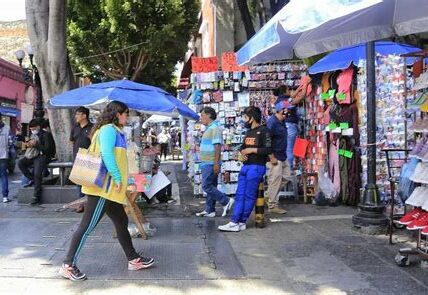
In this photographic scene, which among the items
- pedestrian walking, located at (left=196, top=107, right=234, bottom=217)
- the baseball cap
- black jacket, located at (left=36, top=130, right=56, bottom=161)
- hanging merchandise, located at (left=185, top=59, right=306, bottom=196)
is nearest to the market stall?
pedestrian walking, located at (left=196, top=107, right=234, bottom=217)

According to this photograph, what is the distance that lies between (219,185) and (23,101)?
25487mm

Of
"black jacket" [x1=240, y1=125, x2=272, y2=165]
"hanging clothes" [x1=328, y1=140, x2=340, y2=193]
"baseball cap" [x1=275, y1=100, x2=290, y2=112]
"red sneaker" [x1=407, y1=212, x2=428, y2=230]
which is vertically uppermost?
"baseball cap" [x1=275, y1=100, x2=290, y2=112]

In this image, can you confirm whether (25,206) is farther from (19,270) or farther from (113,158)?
(113,158)

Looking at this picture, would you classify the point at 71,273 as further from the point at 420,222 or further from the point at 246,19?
the point at 246,19

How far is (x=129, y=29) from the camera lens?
920 inches

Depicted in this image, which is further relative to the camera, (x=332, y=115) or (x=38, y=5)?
(x=38, y=5)

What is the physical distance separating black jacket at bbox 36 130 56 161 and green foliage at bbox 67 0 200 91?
12.8m

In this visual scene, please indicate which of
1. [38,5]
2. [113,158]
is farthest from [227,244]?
[38,5]

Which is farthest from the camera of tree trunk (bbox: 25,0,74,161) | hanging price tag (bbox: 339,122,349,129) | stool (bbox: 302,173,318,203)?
tree trunk (bbox: 25,0,74,161)

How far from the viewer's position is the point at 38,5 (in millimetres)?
11109

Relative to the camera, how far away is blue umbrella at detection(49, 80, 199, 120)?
8.05 meters

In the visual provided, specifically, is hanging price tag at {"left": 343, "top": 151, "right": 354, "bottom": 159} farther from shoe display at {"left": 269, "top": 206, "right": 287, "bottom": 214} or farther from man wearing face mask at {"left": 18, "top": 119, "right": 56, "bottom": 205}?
man wearing face mask at {"left": 18, "top": 119, "right": 56, "bottom": 205}

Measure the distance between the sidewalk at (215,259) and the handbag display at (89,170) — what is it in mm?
981

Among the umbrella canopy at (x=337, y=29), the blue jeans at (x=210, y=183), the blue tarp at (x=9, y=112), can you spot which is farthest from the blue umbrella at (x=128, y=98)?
the blue tarp at (x=9, y=112)
